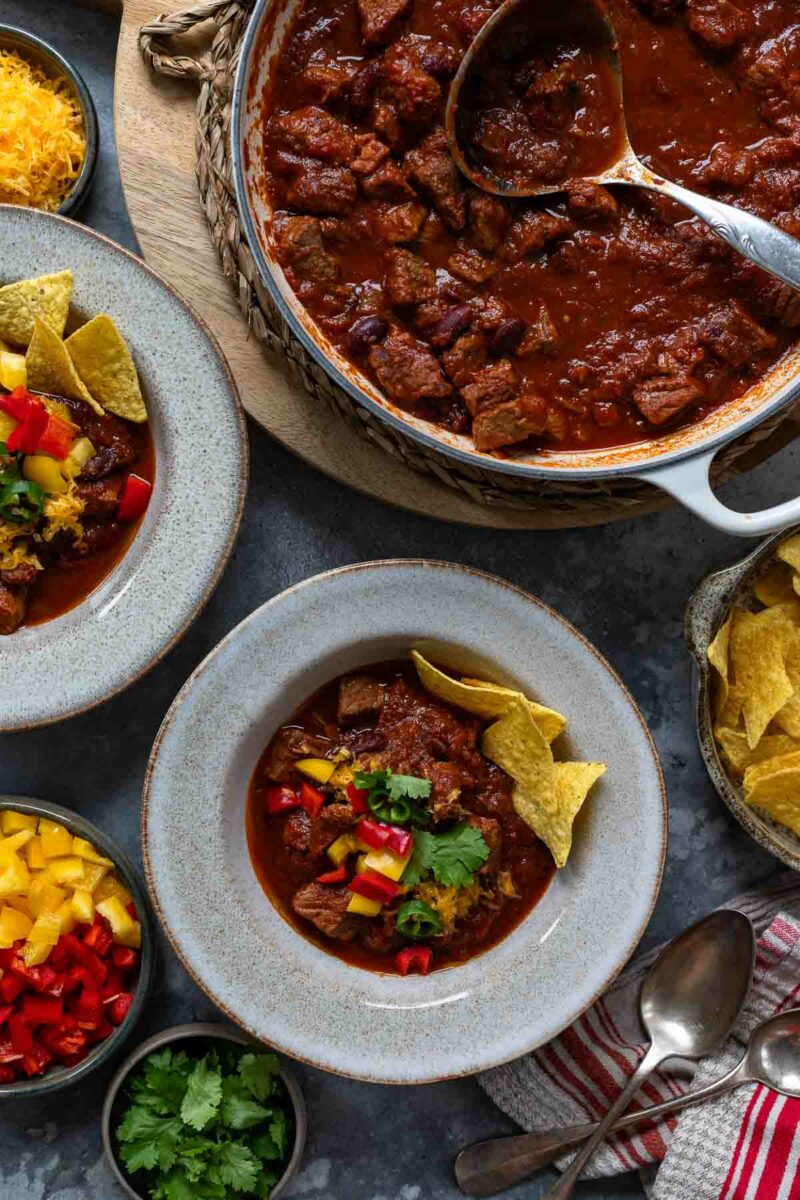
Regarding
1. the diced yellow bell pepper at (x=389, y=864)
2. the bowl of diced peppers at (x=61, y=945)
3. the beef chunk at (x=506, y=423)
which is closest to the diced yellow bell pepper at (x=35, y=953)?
the bowl of diced peppers at (x=61, y=945)

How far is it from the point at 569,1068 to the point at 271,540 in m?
2.00

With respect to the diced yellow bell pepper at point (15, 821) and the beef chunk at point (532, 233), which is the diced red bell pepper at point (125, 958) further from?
the beef chunk at point (532, 233)

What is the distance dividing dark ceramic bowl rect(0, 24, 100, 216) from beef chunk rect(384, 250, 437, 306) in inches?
41.8

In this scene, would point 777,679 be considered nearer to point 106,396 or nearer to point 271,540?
point 271,540

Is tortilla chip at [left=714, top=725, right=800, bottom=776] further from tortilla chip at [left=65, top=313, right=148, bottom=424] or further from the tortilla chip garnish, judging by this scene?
the tortilla chip garnish

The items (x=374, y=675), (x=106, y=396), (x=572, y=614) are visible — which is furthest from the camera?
(x=572, y=614)

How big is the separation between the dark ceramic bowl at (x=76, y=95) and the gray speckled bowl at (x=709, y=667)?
230cm

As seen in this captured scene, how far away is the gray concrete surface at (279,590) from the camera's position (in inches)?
144

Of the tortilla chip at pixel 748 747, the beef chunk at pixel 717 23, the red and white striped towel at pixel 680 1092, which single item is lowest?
the red and white striped towel at pixel 680 1092

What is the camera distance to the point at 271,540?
12.1 ft

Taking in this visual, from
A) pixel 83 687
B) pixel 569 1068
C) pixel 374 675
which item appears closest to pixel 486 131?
pixel 374 675

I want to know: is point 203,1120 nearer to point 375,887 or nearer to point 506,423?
point 375,887

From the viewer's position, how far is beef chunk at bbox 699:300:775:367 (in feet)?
10.3

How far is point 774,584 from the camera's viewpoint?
A: 3535 millimetres
